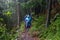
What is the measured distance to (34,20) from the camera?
64.9ft

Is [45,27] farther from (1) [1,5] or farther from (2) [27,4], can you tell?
(1) [1,5]

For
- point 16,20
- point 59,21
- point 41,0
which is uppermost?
point 41,0

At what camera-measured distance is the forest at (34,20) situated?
14289 millimetres

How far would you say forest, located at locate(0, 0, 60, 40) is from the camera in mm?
14289

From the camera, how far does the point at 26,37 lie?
16.2m

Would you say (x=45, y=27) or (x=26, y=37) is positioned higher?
(x=45, y=27)

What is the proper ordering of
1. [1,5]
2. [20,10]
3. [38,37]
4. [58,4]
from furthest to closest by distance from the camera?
1. [20,10]
2. [1,5]
3. [58,4]
4. [38,37]

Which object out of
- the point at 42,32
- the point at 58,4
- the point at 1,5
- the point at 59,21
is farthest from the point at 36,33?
the point at 1,5

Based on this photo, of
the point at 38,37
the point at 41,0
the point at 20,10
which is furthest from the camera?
the point at 20,10

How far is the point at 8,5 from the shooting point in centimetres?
2231

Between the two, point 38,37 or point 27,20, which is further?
point 27,20

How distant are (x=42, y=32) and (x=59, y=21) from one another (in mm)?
1601

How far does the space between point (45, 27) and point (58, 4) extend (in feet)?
14.5

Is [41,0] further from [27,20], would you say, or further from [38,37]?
[38,37]
